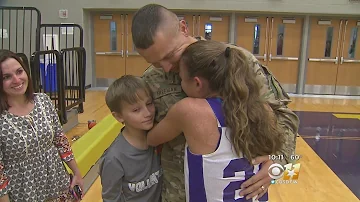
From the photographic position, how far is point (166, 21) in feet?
3.62

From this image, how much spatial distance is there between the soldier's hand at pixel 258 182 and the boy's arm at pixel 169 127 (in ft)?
0.90

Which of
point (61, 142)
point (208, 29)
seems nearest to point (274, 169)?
point (61, 142)

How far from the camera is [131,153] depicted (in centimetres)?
128

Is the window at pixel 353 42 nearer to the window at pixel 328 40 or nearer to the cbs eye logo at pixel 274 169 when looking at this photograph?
the window at pixel 328 40

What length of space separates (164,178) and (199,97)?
1.46 feet

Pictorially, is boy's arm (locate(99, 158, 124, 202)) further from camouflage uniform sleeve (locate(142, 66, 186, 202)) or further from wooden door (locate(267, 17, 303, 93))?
wooden door (locate(267, 17, 303, 93))

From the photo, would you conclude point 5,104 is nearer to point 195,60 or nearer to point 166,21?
point 166,21

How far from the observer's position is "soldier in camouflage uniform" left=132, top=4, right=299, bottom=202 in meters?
1.10

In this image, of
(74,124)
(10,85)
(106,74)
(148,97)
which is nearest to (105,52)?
(106,74)

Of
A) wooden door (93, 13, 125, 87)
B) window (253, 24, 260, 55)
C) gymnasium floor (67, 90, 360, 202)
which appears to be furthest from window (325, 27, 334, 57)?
wooden door (93, 13, 125, 87)

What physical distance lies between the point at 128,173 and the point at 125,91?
32 centimetres

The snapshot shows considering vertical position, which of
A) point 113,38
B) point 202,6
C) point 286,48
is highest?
point 202,6

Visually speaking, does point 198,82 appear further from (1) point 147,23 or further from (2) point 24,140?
(2) point 24,140

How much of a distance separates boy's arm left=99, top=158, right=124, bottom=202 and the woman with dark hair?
635 millimetres
